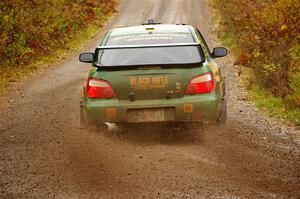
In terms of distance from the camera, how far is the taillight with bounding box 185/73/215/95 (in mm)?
7020

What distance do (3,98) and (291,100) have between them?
6909 mm

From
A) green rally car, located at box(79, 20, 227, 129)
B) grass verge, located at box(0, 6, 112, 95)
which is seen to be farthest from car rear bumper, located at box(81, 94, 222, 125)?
grass verge, located at box(0, 6, 112, 95)

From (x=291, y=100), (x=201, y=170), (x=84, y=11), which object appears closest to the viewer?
(x=201, y=170)

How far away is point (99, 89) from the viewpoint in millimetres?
7168

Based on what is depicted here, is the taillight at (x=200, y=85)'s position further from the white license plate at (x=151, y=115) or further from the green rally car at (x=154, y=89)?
the white license plate at (x=151, y=115)

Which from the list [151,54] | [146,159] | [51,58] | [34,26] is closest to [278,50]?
[151,54]

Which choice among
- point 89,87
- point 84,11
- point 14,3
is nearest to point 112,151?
point 89,87

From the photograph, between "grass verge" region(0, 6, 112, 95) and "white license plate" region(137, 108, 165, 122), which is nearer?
"white license plate" region(137, 108, 165, 122)

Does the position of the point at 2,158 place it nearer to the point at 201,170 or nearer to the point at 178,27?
the point at 201,170

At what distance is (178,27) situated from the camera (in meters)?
8.48

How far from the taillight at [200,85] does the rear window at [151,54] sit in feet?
0.78

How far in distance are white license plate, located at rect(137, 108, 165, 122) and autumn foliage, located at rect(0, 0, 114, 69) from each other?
10.4m

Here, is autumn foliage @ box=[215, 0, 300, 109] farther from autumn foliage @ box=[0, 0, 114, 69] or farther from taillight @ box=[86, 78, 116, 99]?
autumn foliage @ box=[0, 0, 114, 69]

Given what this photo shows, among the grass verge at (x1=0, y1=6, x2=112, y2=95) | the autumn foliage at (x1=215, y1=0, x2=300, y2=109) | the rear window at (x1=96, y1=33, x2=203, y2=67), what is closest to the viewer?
the rear window at (x1=96, y1=33, x2=203, y2=67)
